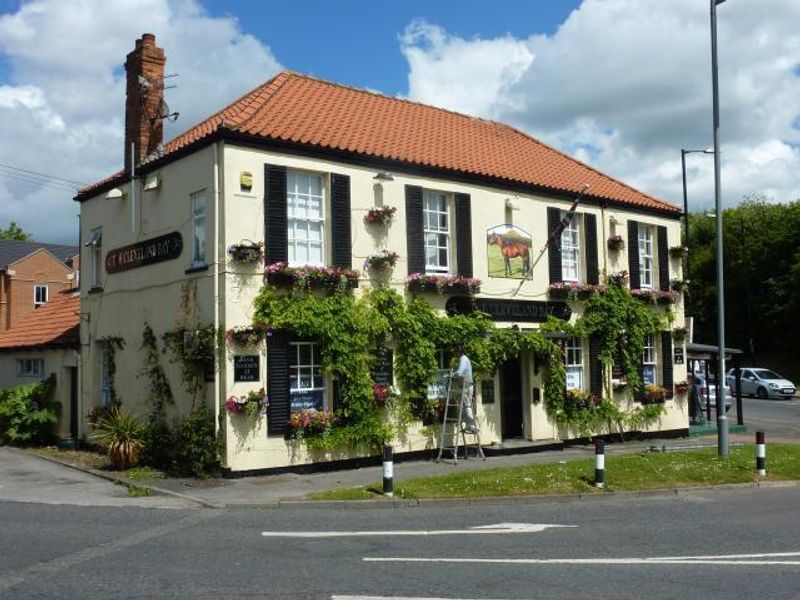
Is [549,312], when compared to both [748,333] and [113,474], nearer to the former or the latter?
[113,474]

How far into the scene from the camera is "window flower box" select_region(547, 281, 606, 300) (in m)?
20.0

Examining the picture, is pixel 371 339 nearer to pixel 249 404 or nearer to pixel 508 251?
pixel 249 404

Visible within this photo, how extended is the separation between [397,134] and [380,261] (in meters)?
3.92

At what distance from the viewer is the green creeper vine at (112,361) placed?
713 inches

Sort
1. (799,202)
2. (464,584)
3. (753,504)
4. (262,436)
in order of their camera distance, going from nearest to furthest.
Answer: (464,584)
(753,504)
(262,436)
(799,202)

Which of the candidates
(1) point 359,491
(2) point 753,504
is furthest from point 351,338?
(2) point 753,504

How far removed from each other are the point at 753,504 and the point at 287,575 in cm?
824

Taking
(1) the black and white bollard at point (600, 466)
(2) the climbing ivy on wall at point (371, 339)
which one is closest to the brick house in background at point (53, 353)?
(2) the climbing ivy on wall at point (371, 339)

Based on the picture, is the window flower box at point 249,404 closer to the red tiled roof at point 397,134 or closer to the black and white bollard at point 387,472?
the black and white bollard at point 387,472

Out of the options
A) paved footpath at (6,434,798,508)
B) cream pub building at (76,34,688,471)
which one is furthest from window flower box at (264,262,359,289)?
paved footpath at (6,434,798,508)

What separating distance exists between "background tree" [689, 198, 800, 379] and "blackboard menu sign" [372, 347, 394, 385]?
38.2 m

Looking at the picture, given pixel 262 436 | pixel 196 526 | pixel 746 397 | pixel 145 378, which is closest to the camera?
pixel 196 526

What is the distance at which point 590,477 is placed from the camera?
46.2ft

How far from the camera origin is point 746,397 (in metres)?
43.0
